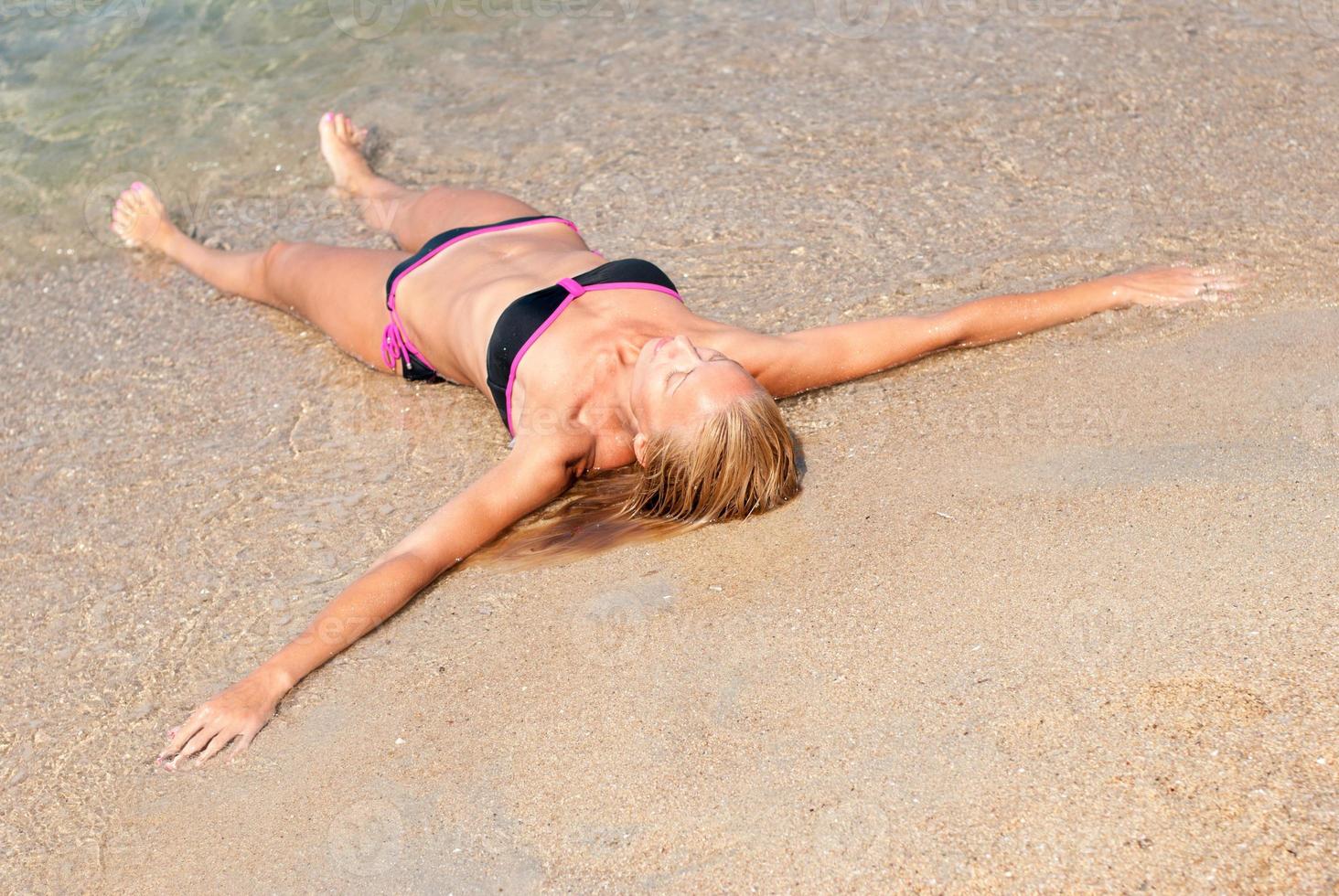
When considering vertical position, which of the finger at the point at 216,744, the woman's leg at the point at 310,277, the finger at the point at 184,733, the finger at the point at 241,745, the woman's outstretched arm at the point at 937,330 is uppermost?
the woman's leg at the point at 310,277

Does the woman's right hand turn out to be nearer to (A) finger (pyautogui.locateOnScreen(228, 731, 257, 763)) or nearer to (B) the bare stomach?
(A) finger (pyautogui.locateOnScreen(228, 731, 257, 763))

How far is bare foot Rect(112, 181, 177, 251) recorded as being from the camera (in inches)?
219

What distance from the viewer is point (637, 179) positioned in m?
5.61

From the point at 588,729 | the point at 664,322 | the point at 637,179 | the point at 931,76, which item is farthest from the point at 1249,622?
the point at 931,76

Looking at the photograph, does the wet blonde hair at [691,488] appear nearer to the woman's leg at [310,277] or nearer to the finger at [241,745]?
the finger at [241,745]

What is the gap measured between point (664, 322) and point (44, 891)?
7.64ft

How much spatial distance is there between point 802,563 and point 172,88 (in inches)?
208

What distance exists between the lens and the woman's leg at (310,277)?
4664 mm

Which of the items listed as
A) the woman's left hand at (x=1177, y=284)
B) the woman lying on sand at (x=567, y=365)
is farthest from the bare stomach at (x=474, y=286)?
the woman's left hand at (x=1177, y=284)

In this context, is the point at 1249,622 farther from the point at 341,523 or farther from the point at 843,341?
the point at 341,523

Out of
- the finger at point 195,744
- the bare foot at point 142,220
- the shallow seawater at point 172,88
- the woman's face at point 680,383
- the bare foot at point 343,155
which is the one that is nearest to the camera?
the finger at point 195,744

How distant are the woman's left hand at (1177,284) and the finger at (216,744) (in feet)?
10.5

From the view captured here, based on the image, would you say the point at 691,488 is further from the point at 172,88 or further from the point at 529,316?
the point at 172,88

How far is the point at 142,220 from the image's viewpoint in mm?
5609
